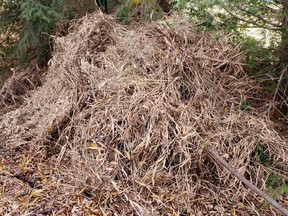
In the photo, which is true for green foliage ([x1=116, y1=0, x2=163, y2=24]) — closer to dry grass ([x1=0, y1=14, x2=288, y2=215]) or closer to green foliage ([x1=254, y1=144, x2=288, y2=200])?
dry grass ([x1=0, y1=14, x2=288, y2=215])

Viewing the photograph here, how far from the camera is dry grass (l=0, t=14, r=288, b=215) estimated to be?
2570 mm

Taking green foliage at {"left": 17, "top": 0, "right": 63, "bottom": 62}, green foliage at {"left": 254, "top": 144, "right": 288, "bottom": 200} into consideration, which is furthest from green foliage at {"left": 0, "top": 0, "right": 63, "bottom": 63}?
green foliage at {"left": 254, "top": 144, "right": 288, "bottom": 200}

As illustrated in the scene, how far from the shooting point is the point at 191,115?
2969mm

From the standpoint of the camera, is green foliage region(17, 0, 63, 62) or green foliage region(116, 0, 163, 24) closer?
green foliage region(17, 0, 63, 62)

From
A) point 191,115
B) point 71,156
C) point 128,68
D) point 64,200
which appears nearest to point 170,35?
point 128,68

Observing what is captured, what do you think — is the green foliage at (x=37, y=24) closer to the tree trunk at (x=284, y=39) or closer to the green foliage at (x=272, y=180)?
the tree trunk at (x=284, y=39)

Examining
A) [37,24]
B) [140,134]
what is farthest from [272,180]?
[37,24]

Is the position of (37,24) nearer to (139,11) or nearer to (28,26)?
(28,26)

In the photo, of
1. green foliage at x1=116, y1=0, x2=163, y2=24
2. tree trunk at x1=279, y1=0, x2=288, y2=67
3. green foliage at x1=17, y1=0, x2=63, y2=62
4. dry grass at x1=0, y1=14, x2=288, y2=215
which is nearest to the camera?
dry grass at x1=0, y1=14, x2=288, y2=215

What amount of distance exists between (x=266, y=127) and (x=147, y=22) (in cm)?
206

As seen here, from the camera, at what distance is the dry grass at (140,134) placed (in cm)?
257

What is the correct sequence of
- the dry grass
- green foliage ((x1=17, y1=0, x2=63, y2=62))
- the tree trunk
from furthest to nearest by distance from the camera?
green foliage ((x1=17, y1=0, x2=63, y2=62)), the tree trunk, the dry grass

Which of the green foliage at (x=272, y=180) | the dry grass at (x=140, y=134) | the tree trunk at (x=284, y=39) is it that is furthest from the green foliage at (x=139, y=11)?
the green foliage at (x=272, y=180)

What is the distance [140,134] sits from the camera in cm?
287
